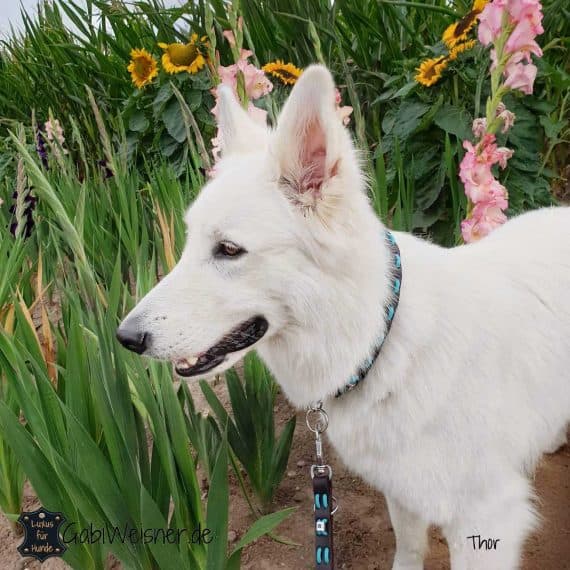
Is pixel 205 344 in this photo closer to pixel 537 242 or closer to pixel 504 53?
pixel 537 242

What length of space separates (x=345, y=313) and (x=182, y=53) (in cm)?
282

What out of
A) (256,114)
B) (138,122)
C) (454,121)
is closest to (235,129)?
(256,114)

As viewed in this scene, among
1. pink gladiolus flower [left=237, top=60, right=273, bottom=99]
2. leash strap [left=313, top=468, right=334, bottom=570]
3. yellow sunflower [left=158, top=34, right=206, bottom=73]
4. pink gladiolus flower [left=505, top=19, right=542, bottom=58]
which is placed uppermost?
yellow sunflower [left=158, top=34, right=206, bottom=73]

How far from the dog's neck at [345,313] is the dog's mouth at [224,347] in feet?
0.27

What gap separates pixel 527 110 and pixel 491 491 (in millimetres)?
1986

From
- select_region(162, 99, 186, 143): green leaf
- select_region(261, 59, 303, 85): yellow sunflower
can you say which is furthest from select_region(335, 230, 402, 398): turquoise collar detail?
select_region(162, 99, 186, 143): green leaf

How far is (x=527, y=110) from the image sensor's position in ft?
8.27

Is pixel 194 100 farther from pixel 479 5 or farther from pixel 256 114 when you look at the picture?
pixel 479 5

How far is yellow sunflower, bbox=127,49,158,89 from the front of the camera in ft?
12.1

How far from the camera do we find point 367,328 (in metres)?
1.24

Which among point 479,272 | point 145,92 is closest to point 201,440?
point 479,272

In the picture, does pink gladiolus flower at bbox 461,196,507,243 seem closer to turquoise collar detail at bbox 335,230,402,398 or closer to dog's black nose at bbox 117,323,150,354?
turquoise collar detail at bbox 335,230,402,398

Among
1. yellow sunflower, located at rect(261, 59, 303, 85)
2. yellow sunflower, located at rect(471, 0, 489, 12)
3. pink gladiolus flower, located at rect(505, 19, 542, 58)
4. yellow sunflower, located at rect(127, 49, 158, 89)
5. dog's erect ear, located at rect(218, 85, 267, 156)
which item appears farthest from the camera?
yellow sunflower, located at rect(127, 49, 158, 89)

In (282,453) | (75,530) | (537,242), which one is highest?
(537,242)
